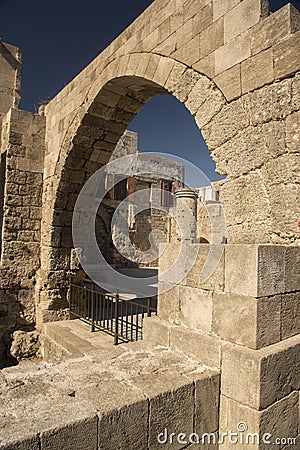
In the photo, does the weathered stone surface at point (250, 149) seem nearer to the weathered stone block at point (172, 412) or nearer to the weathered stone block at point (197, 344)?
the weathered stone block at point (197, 344)

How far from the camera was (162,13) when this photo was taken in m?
3.77

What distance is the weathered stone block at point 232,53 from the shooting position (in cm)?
272

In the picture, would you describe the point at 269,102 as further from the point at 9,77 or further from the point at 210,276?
the point at 9,77

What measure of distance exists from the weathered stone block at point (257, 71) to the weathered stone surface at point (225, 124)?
0.17m

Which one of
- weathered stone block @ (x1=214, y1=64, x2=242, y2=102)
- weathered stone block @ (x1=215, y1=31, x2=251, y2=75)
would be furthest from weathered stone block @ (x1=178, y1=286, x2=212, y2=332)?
weathered stone block @ (x1=215, y1=31, x2=251, y2=75)

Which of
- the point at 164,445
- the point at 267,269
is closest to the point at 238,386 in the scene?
the point at 164,445

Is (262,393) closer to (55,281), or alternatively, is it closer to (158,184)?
(55,281)

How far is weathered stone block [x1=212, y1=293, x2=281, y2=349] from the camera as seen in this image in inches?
73.4

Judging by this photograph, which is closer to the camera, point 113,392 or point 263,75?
point 113,392

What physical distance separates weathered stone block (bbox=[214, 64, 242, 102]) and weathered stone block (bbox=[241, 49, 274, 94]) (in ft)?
0.17

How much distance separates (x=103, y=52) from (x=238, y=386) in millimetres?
4986

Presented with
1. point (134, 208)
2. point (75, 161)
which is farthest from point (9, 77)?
point (134, 208)

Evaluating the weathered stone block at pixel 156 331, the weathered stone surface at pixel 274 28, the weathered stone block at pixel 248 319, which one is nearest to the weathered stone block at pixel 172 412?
the weathered stone block at pixel 248 319

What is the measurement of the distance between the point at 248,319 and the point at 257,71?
6.57ft
